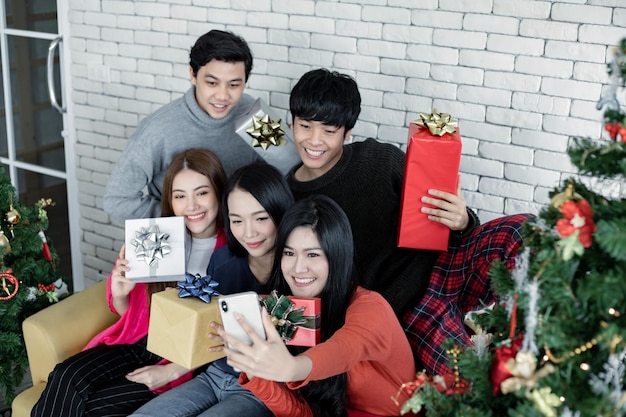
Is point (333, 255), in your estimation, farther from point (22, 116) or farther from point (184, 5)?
point (22, 116)

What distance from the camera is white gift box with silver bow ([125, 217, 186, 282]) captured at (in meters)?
2.35

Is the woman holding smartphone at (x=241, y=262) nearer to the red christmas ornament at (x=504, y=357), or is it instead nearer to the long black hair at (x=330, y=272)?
the long black hair at (x=330, y=272)

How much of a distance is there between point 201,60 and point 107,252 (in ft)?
5.70

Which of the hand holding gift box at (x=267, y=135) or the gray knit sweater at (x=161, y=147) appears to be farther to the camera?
the gray knit sweater at (x=161, y=147)

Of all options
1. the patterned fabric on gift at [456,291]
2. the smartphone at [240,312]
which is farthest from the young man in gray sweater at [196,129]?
the smartphone at [240,312]

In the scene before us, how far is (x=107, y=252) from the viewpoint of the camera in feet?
13.0

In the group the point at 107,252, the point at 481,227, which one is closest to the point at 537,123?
the point at 481,227

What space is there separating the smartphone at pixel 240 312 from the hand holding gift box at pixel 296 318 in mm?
177

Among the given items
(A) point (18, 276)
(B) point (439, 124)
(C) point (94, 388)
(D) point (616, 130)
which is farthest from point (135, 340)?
(D) point (616, 130)

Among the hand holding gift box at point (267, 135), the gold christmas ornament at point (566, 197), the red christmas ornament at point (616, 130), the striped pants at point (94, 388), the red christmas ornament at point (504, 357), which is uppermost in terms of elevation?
the red christmas ornament at point (616, 130)

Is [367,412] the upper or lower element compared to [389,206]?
lower

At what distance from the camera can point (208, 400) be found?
2.26 metres

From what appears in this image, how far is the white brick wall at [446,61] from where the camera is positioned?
98.5 inches

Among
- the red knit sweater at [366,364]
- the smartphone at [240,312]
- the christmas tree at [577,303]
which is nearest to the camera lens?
the christmas tree at [577,303]
